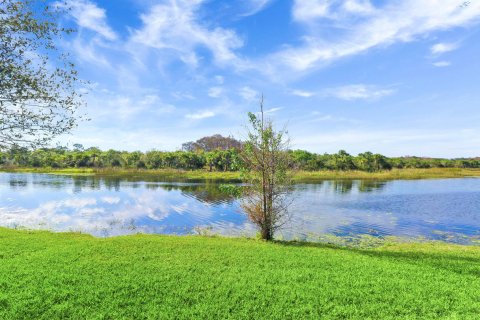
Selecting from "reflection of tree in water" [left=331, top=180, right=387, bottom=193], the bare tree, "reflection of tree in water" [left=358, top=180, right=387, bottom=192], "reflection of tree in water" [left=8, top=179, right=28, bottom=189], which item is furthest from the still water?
"reflection of tree in water" [left=8, top=179, right=28, bottom=189]

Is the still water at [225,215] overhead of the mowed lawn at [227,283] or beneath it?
beneath

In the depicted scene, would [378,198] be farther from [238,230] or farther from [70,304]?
[70,304]

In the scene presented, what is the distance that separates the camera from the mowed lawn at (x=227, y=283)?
24.4 ft

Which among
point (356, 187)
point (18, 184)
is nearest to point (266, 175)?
point (356, 187)

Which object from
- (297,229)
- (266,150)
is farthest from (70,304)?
(297,229)

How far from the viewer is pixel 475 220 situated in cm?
2780

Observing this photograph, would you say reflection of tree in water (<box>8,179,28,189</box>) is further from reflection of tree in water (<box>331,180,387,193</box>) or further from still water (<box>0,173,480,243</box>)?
reflection of tree in water (<box>331,180,387,193</box>)

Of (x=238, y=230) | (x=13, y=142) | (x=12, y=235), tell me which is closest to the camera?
(x=13, y=142)

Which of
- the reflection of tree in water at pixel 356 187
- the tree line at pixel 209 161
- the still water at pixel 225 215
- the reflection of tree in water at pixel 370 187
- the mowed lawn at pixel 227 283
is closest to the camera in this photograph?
the mowed lawn at pixel 227 283

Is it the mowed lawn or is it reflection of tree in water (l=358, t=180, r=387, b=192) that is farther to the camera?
reflection of tree in water (l=358, t=180, r=387, b=192)

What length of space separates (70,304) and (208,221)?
18.8 meters

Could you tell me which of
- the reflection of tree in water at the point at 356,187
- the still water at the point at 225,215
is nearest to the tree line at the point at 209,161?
the reflection of tree in water at the point at 356,187

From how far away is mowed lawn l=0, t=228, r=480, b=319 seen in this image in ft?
24.4

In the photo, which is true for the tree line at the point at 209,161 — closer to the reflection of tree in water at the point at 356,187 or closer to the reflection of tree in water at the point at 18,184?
the reflection of tree in water at the point at 356,187
